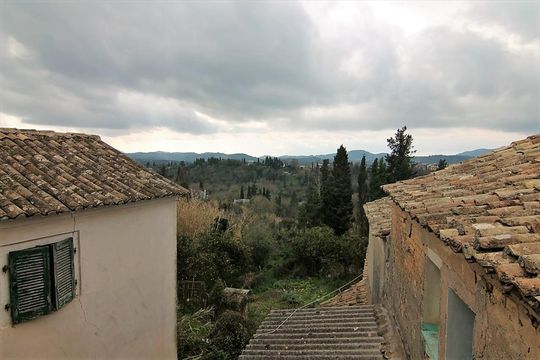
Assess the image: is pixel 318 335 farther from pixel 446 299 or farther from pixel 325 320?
pixel 446 299

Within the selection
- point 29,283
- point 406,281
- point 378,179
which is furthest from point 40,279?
point 378,179

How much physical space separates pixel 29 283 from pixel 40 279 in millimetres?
148

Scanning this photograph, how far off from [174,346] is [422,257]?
6624 millimetres

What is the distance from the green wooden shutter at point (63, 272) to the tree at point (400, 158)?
32464 millimetres

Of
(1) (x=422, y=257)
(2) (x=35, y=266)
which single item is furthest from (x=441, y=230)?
(2) (x=35, y=266)

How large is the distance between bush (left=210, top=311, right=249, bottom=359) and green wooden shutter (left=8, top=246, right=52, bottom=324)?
8325mm

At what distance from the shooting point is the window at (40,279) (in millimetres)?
5199

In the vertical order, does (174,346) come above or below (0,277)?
below

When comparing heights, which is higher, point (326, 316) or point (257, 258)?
point (326, 316)

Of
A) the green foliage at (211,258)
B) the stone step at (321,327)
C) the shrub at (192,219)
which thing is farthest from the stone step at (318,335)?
the shrub at (192,219)

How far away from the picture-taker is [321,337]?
21.5 feet

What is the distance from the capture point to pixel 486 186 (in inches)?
167

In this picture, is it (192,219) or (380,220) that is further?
(192,219)

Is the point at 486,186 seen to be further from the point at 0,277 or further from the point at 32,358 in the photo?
the point at 32,358
